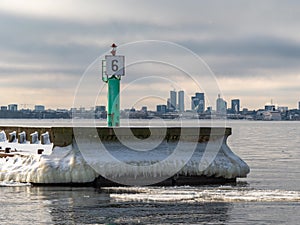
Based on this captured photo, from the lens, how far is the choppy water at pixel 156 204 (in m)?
17.3

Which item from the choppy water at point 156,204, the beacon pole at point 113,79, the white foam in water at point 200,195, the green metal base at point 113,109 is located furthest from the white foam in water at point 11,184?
the beacon pole at point 113,79

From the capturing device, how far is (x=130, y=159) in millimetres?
25156

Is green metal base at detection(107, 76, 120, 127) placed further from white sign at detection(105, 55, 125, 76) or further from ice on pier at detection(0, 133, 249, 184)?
ice on pier at detection(0, 133, 249, 184)

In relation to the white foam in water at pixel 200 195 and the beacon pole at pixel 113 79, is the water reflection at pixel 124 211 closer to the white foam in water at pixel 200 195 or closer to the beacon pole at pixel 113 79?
the white foam in water at pixel 200 195

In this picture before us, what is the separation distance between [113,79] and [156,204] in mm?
14561

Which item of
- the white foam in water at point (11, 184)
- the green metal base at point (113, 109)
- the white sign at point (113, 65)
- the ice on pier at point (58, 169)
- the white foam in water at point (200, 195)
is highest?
the white sign at point (113, 65)

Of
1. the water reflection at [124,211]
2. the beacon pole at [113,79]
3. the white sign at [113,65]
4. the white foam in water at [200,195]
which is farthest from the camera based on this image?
the white sign at [113,65]

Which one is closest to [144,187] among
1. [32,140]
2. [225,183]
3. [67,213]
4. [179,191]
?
[179,191]

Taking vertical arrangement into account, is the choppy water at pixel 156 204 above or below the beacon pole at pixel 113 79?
below

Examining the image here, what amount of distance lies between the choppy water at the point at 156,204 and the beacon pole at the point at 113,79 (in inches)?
351

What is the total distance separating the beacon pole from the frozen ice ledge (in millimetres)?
7264

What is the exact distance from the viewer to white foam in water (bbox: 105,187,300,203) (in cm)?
2086

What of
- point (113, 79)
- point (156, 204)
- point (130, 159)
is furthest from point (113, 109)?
point (156, 204)

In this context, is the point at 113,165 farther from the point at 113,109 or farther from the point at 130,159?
the point at 113,109
